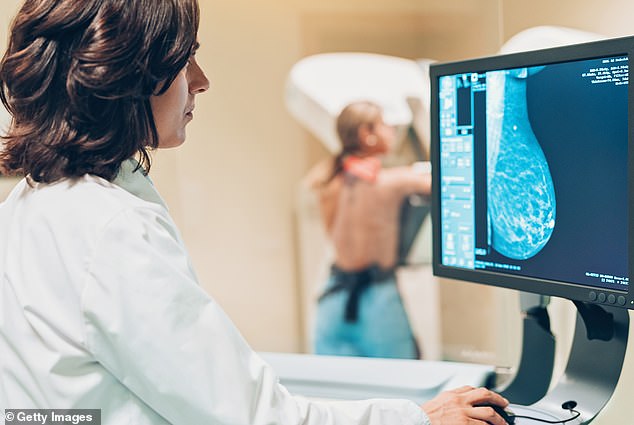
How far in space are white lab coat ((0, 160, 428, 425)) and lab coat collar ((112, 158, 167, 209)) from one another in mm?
13

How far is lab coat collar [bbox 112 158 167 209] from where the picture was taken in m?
0.94

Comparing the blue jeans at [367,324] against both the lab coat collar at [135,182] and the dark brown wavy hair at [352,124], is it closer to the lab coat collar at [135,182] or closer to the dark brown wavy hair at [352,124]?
the dark brown wavy hair at [352,124]

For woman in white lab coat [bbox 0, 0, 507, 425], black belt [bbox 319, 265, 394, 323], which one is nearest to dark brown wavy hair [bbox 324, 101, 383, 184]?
black belt [bbox 319, 265, 394, 323]

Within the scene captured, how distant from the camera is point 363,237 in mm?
3400

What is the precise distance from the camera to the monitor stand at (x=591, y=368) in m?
1.09

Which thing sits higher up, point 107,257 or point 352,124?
point 352,124

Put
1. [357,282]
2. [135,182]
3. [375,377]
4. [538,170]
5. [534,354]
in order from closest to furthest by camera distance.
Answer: [135,182], [538,170], [534,354], [375,377], [357,282]

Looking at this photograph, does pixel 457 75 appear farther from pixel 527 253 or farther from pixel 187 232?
pixel 187 232

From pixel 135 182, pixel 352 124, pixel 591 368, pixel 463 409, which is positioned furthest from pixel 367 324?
pixel 135 182

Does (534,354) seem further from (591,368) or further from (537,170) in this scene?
(537,170)

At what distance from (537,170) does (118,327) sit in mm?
562

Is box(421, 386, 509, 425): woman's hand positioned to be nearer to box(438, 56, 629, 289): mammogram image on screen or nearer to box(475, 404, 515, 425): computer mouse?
box(475, 404, 515, 425): computer mouse

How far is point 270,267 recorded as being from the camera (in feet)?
11.0

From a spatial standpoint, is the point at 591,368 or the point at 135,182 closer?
the point at 135,182
